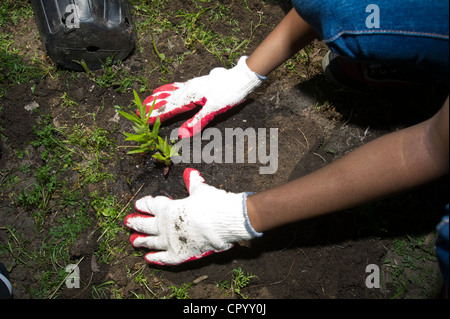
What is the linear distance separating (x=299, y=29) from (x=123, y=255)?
1.45 metres

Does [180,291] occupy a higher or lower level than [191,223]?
lower

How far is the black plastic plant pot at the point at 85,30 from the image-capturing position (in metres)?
1.74

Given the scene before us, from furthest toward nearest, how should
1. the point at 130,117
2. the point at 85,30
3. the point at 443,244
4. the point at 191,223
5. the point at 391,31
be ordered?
1. the point at 85,30
2. the point at 130,117
3. the point at 191,223
4. the point at 391,31
5. the point at 443,244

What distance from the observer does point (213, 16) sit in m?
2.13

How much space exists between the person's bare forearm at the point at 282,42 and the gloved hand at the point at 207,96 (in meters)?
0.06

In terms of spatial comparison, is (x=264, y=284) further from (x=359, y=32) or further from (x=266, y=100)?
(x=359, y=32)

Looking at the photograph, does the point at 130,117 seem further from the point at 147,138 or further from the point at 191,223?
the point at 191,223

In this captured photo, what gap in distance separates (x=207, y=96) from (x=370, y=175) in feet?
3.16

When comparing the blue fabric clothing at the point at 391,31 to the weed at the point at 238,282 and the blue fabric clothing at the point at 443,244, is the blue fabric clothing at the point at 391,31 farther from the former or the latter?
the weed at the point at 238,282

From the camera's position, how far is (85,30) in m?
1.76

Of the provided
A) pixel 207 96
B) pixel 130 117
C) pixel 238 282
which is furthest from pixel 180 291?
pixel 207 96

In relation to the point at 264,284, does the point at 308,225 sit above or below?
above

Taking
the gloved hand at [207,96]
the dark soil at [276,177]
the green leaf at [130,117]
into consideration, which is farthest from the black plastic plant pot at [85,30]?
the green leaf at [130,117]
